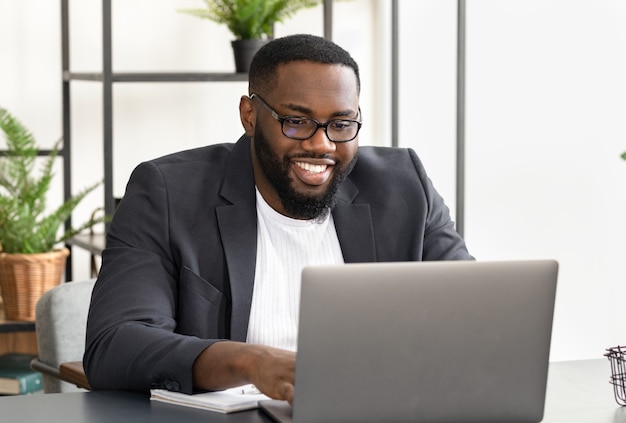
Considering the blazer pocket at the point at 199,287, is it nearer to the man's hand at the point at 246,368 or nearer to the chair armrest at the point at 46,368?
the man's hand at the point at 246,368

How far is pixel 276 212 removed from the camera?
85.1 inches

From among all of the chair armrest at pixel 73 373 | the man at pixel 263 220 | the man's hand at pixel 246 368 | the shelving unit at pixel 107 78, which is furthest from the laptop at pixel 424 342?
the shelving unit at pixel 107 78

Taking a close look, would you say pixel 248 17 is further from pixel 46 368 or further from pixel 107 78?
pixel 46 368

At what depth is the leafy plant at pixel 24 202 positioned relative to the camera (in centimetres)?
380

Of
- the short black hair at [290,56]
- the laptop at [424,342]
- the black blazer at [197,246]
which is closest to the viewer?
the laptop at [424,342]

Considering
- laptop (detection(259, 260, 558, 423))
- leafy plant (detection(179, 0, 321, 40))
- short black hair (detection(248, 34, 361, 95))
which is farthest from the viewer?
leafy plant (detection(179, 0, 321, 40))

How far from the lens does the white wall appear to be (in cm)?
315

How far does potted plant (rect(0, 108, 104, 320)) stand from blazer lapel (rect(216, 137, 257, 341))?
1862 mm

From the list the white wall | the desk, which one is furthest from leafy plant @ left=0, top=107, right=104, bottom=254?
the desk

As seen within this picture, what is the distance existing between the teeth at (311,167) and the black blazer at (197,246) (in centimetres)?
13

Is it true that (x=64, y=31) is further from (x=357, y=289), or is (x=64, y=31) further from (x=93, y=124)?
(x=357, y=289)

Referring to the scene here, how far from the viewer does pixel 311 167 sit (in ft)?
6.78

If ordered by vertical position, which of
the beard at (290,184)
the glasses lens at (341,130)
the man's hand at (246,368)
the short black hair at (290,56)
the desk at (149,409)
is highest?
the short black hair at (290,56)

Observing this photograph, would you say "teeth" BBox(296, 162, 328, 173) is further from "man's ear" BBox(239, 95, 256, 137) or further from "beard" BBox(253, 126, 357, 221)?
"man's ear" BBox(239, 95, 256, 137)
